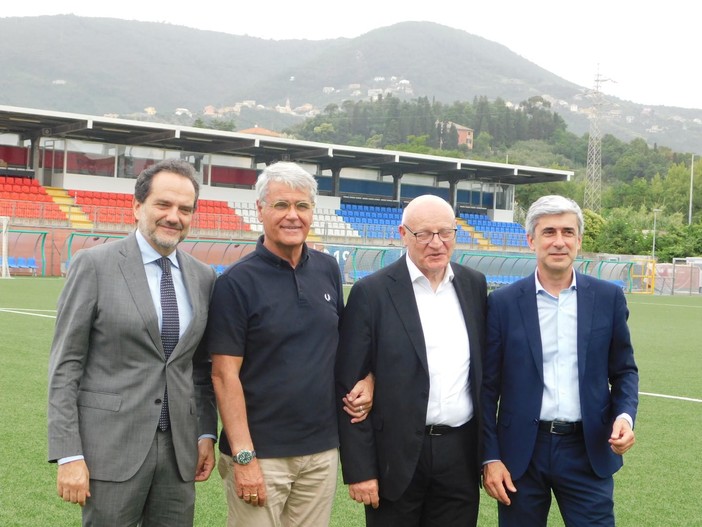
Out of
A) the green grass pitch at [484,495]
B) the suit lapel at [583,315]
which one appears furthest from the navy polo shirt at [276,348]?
the green grass pitch at [484,495]

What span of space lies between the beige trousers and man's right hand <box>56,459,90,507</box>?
24.2 inches

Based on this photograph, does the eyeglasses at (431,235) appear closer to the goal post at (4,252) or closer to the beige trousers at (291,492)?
the beige trousers at (291,492)

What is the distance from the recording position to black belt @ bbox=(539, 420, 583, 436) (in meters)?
3.59

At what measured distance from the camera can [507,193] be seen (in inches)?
1988

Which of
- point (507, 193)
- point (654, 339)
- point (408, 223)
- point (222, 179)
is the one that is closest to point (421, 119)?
point (507, 193)

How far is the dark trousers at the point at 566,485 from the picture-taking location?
357cm

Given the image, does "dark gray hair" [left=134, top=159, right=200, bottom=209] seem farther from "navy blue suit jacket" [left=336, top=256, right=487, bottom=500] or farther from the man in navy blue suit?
the man in navy blue suit

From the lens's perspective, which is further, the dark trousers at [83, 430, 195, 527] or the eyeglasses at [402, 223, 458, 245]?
the eyeglasses at [402, 223, 458, 245]

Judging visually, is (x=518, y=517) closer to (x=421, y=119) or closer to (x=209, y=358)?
(x=209, y=358)

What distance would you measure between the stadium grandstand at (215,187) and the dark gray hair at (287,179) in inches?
988

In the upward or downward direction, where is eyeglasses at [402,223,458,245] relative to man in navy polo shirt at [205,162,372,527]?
upward

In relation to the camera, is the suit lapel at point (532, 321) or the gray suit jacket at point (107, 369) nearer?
the gray suit jacket at point (107, 369)

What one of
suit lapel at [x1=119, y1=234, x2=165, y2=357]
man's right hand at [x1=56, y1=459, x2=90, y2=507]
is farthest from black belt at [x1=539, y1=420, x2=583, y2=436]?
man's right hand at [x1=56, y1=459, x2=90, y2=507]

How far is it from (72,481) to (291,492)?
3.02 feet
